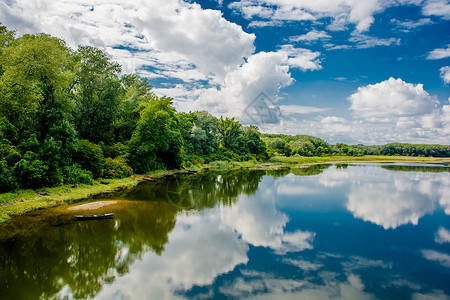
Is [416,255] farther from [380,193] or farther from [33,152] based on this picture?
[33,152]

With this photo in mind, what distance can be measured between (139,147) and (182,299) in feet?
97.6

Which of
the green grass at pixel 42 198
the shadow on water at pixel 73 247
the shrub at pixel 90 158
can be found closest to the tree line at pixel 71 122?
the shrub at pixel 90 158

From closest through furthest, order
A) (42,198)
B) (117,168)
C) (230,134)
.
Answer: (42,198), (117,168), (230,134)

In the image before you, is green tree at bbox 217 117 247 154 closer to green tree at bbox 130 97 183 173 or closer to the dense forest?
the dense forest

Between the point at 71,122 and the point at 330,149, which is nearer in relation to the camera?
the point at 71,122

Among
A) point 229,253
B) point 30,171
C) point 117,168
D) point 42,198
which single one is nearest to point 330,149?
point 117,168

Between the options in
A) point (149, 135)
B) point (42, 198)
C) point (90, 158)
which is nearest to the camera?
point (42, 198)

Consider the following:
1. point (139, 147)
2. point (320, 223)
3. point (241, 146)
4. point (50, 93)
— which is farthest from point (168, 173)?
point (241, 146)

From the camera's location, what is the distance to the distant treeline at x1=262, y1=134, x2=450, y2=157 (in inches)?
4028

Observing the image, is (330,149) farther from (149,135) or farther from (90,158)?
(90,158)

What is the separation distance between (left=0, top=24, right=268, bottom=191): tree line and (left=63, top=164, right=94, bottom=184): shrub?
83 millimetres

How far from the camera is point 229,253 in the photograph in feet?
39.9

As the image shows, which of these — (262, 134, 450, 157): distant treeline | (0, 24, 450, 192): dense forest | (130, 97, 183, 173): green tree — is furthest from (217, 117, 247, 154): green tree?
(130, 97, 183, 173): green tree

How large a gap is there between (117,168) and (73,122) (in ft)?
25.2
